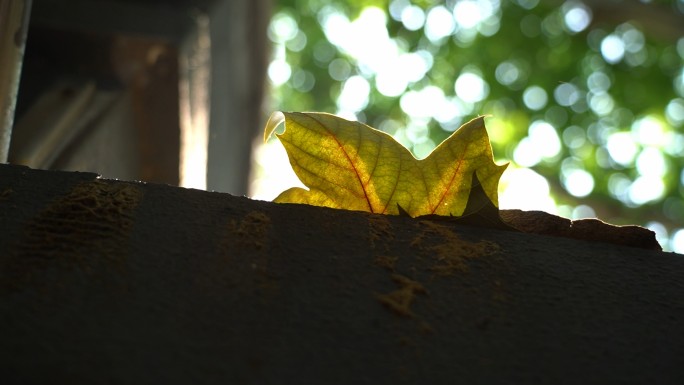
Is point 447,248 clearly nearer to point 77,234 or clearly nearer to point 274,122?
point 274,122

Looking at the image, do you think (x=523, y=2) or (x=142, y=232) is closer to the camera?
(x=142, y=232)

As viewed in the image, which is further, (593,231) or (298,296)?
(593,231)

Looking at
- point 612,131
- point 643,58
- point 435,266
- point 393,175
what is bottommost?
point 435,266

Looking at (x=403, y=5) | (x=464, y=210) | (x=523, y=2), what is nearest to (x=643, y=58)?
(x=523, y=2)

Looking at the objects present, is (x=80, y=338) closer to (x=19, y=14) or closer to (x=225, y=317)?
(x=225, y=317)

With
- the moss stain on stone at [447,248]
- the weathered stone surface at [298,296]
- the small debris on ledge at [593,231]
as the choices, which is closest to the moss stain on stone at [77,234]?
the weathered stone surface at [298,296]

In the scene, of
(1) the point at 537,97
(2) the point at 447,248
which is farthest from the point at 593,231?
(1) the point at 537,97

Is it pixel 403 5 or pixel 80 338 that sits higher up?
pixel 403 5
